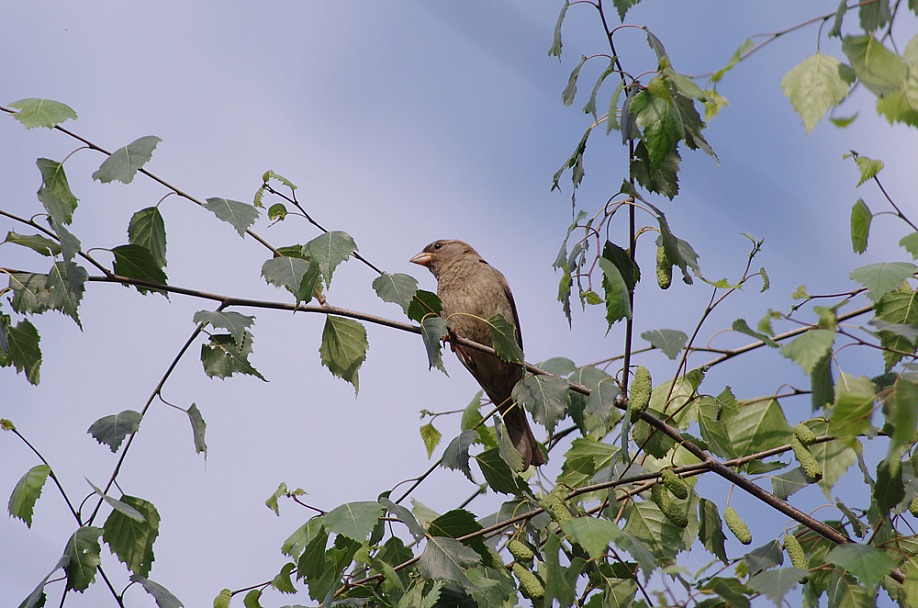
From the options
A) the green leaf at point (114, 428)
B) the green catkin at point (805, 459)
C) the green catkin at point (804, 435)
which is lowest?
the green catkin at point (805, 459)

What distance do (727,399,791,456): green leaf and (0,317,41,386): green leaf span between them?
8.15ft

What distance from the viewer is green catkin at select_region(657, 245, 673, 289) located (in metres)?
3.04

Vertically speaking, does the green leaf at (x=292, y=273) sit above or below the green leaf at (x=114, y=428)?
above

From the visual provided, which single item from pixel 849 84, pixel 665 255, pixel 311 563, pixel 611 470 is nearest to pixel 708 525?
pixel 611 470

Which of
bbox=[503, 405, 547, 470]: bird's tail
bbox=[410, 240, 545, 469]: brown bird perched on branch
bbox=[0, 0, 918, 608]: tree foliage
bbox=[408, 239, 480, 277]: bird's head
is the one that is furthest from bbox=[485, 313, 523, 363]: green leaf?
bbox=[408, 239, 480, 277]: bird's head

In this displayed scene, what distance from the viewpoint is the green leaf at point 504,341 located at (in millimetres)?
3207

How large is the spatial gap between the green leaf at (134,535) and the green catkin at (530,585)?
4.14ft

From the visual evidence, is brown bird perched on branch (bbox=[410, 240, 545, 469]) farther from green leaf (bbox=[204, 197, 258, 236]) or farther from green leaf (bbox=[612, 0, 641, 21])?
green leaf (bbox=[612, 0, 641, 21])

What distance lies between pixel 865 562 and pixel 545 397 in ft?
4.11

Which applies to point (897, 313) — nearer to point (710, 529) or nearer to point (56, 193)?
point (710, 529)

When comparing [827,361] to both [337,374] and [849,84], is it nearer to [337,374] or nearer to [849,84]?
[849,84]

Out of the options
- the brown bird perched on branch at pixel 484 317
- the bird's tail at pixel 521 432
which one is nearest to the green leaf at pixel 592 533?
the brown bird perched on branch at pixel 484 317

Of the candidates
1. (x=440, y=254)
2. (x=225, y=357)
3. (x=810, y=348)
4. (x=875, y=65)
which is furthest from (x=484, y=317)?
(x=875, y=65)

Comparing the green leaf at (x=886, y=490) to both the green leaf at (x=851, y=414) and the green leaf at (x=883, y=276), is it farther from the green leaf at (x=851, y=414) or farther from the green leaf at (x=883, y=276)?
the green leaf at (x=851, y=414)
